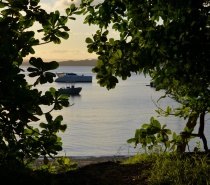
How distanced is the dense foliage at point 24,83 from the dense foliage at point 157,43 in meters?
2.14

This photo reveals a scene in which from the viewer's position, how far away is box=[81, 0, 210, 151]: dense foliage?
7.59 meters

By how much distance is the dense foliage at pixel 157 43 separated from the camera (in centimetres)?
759

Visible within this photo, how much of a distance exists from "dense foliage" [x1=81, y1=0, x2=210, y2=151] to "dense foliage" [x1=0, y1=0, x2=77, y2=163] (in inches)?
84.2

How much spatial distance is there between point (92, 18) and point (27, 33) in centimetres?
381

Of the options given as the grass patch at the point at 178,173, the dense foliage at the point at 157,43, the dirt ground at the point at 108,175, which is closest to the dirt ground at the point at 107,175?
the dirt ground at the point at 108,175

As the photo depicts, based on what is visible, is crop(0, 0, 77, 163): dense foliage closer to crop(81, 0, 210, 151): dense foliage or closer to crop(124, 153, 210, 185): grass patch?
crop(81, 0, 210, 151): dense foliage

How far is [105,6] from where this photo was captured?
320 inches

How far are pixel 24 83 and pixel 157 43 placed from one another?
3.40 metres

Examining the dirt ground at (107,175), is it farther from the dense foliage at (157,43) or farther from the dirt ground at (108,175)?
the dense foliage at (157,43)

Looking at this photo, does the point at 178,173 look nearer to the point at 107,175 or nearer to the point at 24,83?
the point at 107,175

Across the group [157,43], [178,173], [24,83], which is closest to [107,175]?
[178,173]

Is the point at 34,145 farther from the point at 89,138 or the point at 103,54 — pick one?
the point at 89,138

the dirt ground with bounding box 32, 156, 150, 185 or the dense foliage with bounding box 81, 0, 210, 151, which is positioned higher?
the dense foliage with bounding box 81, 0, 210, 151

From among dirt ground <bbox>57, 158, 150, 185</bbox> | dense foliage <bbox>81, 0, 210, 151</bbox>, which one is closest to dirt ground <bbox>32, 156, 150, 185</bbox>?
dirt ground <bbox>57, 158, 150, 185</bbox>
